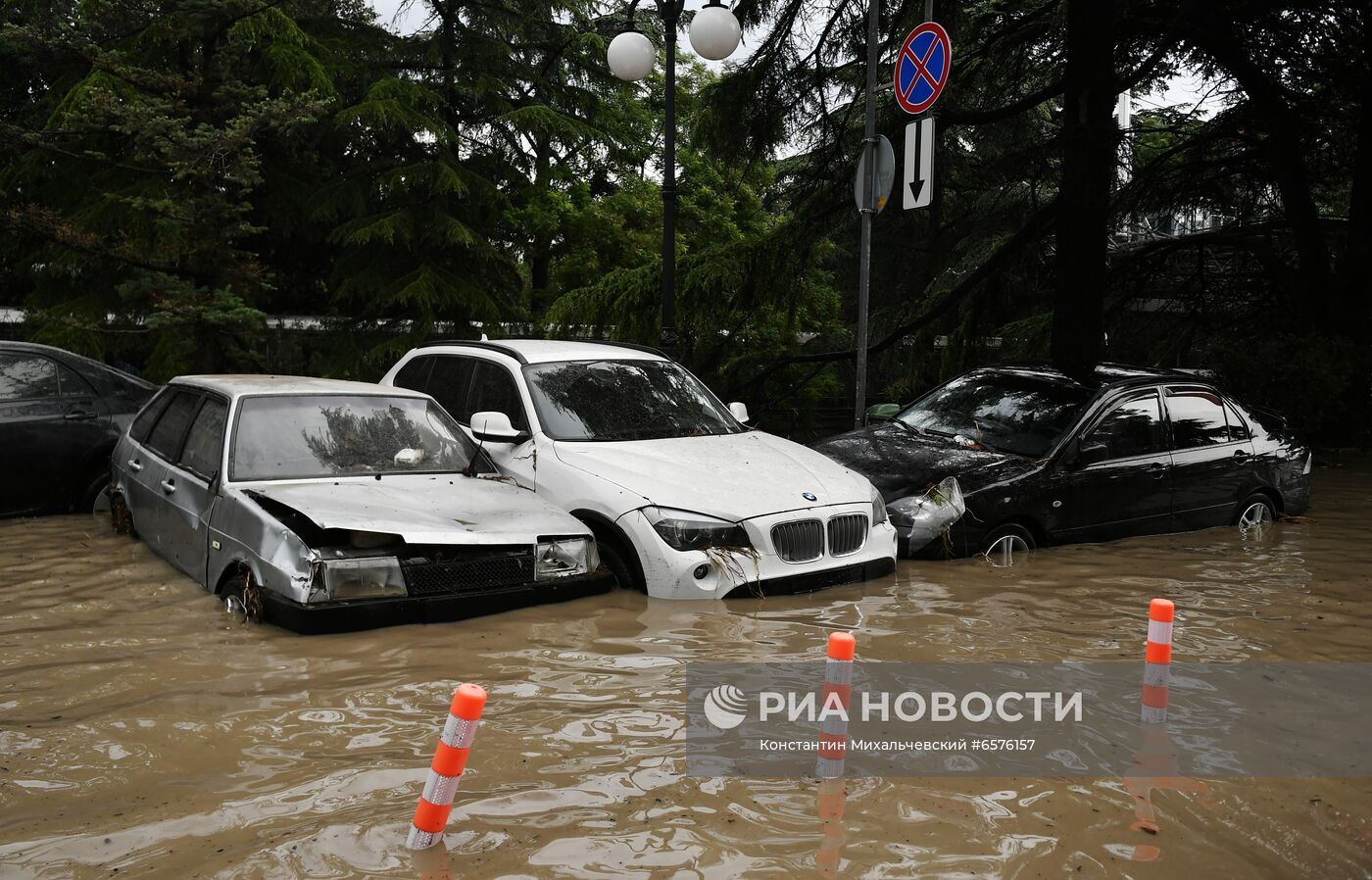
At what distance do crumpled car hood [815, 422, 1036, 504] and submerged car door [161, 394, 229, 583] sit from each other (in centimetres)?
446

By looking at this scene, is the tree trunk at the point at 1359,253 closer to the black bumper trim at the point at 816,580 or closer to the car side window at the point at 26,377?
the black bumper trim at the point at 816,580

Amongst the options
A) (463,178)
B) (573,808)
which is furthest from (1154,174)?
(573,808)

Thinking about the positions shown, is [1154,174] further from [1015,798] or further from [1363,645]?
[1015,798]

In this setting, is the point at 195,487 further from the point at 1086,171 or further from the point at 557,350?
the point at 1086,171

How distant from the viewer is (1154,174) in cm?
1673

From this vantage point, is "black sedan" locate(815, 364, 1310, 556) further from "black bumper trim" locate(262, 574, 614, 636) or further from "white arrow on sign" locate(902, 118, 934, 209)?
"black bumper trim" locate(262, 574, 614, 636)

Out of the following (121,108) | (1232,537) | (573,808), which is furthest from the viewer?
(121,108)

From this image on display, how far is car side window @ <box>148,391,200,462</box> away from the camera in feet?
24.8

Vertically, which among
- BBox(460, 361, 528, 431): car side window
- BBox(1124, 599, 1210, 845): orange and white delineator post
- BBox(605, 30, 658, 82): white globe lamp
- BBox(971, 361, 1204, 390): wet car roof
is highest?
BBox(605, 30, 658, 82): white globe lamp

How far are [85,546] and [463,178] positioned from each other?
490 inches

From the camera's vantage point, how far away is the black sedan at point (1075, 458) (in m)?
8.27

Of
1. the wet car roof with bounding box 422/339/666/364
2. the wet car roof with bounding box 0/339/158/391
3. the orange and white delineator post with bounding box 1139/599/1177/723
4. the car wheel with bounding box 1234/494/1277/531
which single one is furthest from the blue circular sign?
the wet car roof with bounding box 0/339/158/391

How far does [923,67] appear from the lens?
9625 mm

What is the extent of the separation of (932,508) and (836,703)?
14.1ft
